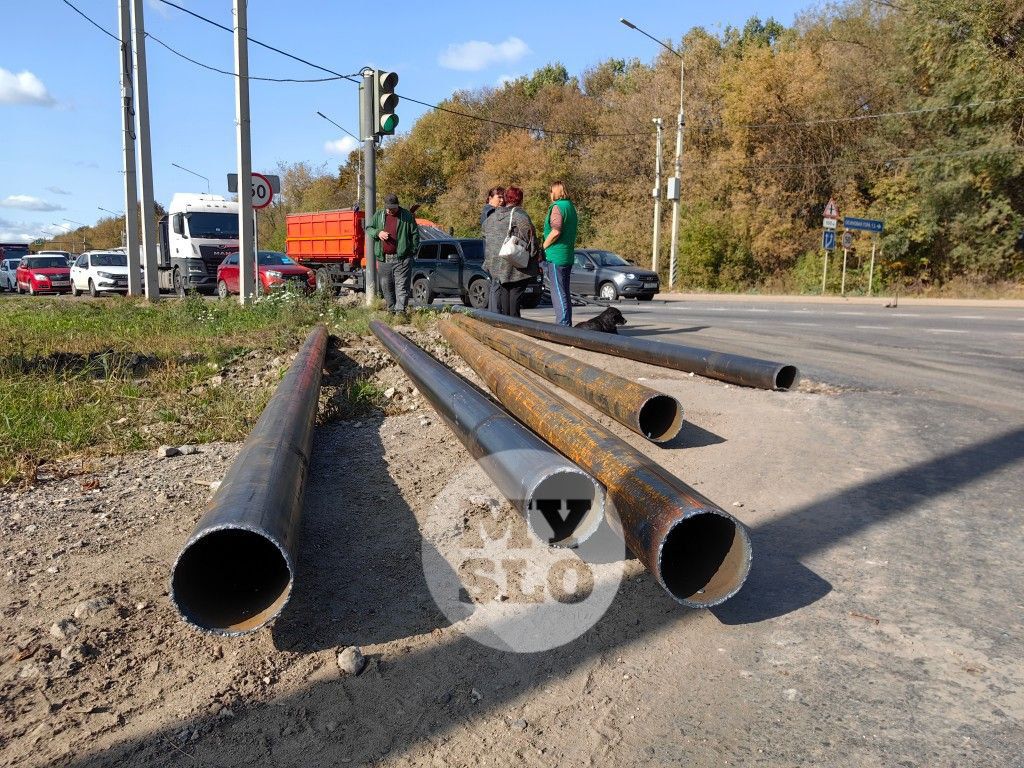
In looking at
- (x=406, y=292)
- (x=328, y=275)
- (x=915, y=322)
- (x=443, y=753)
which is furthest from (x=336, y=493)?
(x=328, y=275)

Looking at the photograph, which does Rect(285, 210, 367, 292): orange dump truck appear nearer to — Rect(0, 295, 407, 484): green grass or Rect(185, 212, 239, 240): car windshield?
Rect(185, 212, 239, 240): car windshield

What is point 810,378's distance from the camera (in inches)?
295

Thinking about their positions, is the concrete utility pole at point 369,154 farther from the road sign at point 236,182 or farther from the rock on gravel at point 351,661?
the rock on gravel at point 351,661

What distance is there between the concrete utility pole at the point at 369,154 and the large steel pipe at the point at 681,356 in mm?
3958

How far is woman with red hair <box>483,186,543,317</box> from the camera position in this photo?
31.3 feet

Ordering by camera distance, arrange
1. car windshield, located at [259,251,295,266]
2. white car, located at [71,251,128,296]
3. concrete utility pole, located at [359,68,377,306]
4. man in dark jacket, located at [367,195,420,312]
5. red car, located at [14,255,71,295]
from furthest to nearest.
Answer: red car, located at [14,255,71,295] → white car, located at [71,251,128,296] → car windshield, located at [259,251,295,266] → man in dark jacket, located at [367,195,420,312] → concrete utility pole, located at [359,68,377,306]

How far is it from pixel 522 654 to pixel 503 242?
740 cm

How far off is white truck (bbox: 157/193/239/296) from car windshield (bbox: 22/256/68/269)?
941 cm

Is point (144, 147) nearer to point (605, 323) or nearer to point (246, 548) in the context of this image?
point (605, 323)

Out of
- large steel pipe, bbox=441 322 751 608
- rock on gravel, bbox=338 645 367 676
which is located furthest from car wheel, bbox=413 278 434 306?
rock on gravel, bbox=338 645 367 676

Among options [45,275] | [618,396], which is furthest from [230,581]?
[45,275]

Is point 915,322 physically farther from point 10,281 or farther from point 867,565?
point 10,281

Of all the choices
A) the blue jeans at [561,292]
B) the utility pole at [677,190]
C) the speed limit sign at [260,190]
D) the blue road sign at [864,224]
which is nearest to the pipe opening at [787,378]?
the blue jeans at [561,292]

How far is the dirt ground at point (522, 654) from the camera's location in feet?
7.41
